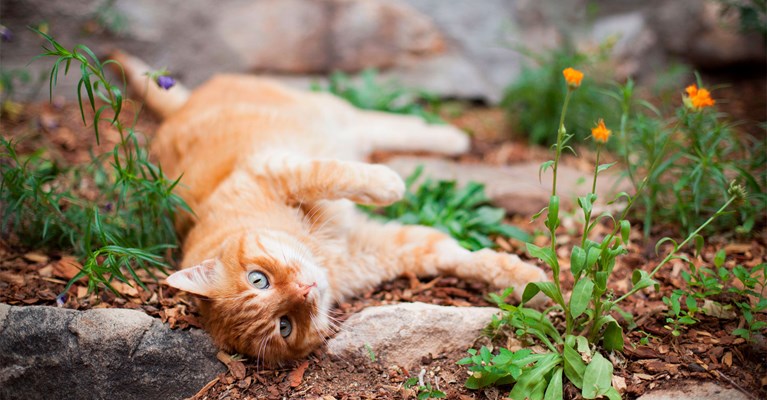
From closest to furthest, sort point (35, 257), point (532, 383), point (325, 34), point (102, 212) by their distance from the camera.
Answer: point (532, 383)
point (35, 257)
point (102, 212)
point (325, 34)

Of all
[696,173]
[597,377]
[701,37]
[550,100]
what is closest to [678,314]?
[597,377]

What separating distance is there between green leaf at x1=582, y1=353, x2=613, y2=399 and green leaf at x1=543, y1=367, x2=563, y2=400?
89mm

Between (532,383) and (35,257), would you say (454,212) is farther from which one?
(35,257)

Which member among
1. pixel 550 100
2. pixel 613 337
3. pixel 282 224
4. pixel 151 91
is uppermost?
pixel 151 91

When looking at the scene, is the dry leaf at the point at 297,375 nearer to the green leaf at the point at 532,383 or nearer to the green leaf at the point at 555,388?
the green leaf at the point at 532,383

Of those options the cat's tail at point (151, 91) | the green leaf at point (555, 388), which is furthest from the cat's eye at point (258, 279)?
the cat's tail at point (151, 91)

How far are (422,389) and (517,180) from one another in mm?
2050

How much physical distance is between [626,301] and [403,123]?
2315 mm

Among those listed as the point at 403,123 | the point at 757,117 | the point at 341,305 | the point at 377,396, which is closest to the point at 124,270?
the point at 341,305

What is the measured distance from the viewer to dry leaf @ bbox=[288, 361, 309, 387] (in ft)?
7.93

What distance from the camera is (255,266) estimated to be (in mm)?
2518

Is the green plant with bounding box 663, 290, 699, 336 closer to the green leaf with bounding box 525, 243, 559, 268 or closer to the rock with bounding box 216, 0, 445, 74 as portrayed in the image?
the green leaf with bounding box 525, 243, 559, 268

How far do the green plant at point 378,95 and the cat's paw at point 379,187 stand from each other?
1992mm

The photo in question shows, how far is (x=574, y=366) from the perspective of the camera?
2166 mm
